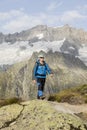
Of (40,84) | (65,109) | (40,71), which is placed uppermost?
(40,71)

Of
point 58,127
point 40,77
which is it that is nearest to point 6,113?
point 58,127

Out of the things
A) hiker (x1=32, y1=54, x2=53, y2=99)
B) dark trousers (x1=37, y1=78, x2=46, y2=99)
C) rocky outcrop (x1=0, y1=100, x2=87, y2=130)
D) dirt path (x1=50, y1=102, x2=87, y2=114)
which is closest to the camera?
rocky outcrop (x1=0, y1=100, x2=87, y2=130)

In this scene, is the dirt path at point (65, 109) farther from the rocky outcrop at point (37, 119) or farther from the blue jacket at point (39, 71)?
the blue jacket at point (39, 71)

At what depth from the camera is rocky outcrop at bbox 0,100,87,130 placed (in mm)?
14555

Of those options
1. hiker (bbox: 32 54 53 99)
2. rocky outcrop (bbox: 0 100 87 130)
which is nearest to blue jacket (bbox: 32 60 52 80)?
hiker (bbox: 32 54 53 99)

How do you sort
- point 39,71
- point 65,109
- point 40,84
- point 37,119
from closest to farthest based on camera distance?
point 37,119 → point 65,109 → point 39,71 → point 40,84

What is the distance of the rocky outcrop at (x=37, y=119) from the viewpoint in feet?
47.8

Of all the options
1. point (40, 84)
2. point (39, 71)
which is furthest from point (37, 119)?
point (40, 84)

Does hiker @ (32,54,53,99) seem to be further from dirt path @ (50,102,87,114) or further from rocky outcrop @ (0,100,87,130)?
rocky outcrop @ (0,100,87,130)

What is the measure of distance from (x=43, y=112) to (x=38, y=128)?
1140 mm

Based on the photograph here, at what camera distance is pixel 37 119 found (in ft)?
49.4

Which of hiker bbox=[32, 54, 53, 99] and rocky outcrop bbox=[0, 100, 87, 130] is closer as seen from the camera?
rocky outcrop bbox=[0, 100, 87, 130]

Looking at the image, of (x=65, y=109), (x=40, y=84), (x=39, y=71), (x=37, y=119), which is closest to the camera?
(x=37, y=119)

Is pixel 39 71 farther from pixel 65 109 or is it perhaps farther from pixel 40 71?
pixel 65 109
